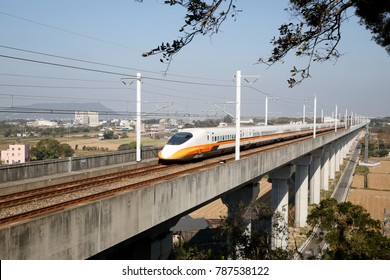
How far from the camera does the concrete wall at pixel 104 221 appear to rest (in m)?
7.55

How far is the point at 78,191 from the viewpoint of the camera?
12.9 m

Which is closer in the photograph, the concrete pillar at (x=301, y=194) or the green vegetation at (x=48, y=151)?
the concrete pillar at (x=301, y=194)

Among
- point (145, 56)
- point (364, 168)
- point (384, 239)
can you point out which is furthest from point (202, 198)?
point (364, 168)

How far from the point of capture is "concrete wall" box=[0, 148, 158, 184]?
15.1 m

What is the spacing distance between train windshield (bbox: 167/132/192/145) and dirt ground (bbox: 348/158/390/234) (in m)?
34.0

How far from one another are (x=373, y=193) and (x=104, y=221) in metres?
65.1

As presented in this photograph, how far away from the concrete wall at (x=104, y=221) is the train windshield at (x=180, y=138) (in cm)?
537

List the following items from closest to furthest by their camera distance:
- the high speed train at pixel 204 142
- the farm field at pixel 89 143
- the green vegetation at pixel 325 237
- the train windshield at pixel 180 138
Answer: the green vegetation at pixel 325 237, the high speed train at pixel 204 142, the train windshield at pixel 180 138, the farm field at pixel 89 143

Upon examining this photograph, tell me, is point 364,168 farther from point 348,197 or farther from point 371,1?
point 371,1

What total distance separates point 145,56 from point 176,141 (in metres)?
13.8

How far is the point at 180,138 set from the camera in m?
21.6

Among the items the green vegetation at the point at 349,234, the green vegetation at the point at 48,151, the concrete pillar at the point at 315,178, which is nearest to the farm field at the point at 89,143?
the green vegetation at the point at 48,151

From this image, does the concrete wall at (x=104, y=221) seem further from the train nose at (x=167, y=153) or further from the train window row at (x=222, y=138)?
the train window row at (x=222, y=138)
